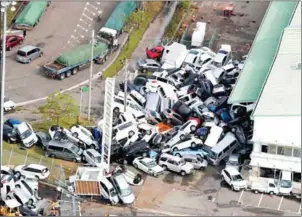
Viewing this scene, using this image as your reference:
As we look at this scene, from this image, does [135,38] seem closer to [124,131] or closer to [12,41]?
[12,41]

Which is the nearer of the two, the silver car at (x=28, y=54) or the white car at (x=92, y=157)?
the white car at (x=92, y=157)

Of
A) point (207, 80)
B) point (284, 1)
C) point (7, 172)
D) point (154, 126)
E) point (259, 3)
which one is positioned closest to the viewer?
point (7, 172)

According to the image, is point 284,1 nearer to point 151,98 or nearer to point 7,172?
point 151,98

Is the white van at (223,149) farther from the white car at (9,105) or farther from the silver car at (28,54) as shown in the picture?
the silver car at (28,54)

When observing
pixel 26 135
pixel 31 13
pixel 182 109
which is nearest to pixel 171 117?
pixel 182 109

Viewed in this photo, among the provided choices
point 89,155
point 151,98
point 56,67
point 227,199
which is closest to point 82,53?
point 56,67

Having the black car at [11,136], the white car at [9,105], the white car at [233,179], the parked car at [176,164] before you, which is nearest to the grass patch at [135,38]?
the white car at [9,105]

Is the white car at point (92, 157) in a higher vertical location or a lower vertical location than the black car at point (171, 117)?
lower
